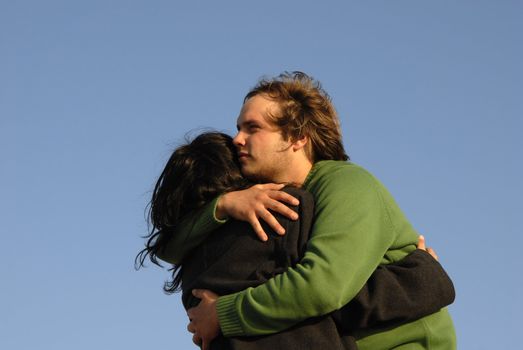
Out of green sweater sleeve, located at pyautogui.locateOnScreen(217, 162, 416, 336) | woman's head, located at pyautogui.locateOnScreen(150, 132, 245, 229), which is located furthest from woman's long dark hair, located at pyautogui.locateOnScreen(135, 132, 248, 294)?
green sweater sleeve, located at pyautogui.locateOnScreen(217, 162, 416, 336)

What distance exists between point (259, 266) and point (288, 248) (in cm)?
20

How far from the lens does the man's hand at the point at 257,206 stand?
4961 millimetres

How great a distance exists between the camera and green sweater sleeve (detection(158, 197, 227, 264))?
5199 mm

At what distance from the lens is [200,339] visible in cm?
518

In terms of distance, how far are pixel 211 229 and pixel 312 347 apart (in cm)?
100

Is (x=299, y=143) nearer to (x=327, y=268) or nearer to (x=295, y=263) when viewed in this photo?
(x=295, y=263)

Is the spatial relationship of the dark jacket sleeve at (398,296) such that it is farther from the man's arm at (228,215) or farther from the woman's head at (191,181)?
the woman's head at (191,181)

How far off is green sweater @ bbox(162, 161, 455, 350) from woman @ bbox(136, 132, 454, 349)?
0.26 feet

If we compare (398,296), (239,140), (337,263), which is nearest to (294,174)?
(239,140)

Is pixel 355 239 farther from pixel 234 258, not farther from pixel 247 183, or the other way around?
pixel 247 183

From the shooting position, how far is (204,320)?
504cm

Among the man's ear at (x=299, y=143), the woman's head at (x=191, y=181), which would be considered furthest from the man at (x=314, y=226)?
the woman's head at (x=191, y=181)

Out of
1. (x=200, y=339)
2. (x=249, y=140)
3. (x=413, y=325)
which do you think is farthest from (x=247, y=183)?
(x=413, y=325)

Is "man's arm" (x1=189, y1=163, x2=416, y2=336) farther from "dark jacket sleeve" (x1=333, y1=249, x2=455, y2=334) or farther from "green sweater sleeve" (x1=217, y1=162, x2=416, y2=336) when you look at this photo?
"dark jacket sleeve" (x1=333, y1=249, x2=455, y2=334)
